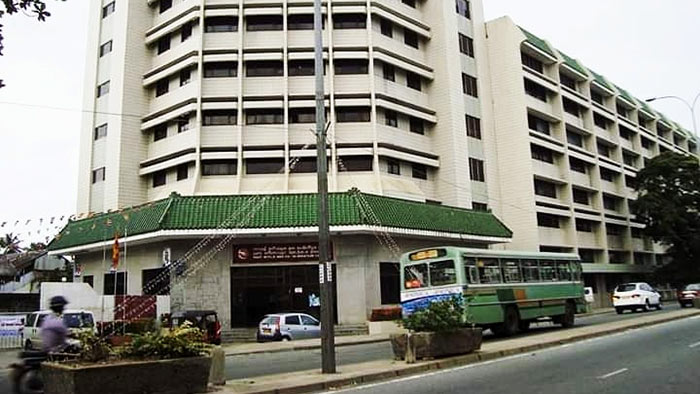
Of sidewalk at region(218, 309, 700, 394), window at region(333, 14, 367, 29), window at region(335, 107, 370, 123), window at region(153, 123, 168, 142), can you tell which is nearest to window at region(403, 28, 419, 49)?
window at region(333, 14, 367, 29)

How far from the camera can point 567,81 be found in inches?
2029

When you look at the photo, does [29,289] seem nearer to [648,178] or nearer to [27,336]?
[27,336]

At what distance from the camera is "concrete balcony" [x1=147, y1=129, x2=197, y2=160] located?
109ft

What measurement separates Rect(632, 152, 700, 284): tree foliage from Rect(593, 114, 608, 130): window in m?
5.44

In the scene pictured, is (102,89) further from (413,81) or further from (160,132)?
(413,81)

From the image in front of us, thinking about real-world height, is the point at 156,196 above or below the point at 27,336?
above

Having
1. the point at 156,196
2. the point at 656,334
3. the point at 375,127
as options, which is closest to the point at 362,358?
the point at 656,334

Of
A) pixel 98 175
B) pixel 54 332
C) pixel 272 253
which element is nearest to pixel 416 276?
pixel 272 253

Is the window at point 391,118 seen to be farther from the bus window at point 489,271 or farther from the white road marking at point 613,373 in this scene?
the white road marking at point 613,373

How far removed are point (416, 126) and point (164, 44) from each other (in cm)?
1644

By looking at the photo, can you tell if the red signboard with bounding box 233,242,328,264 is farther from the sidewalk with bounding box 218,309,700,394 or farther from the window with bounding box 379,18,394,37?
the window with bounding box 379,18,394,37

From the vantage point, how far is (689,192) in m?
51.7

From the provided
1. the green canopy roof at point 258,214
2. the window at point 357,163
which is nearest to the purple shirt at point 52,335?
the green canopy roof at point 258,214

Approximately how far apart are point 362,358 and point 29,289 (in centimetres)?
4806
